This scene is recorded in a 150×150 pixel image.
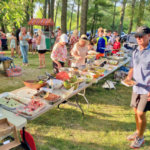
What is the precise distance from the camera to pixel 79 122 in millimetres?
3500

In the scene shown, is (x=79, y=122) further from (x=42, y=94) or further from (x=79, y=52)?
(x=79, y=52)

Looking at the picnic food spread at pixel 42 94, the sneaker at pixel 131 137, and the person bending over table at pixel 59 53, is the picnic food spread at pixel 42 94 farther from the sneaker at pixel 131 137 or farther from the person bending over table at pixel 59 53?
the sneaker at pixel 131 137

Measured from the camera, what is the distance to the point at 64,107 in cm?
409

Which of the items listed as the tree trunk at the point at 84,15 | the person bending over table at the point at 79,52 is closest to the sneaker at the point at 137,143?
the person bending over table at the point at 79,52

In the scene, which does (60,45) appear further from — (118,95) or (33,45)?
(33,45)

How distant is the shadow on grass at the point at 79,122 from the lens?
3.34 m

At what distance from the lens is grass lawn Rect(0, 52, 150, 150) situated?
286 centimetres

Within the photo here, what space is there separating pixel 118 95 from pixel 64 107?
200 centimetres

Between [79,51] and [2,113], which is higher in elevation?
[79,51]

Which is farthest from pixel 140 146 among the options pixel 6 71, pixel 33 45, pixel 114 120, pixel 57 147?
pixel 33 45

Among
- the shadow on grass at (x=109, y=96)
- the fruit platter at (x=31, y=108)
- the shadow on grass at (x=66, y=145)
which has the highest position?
the fruit platter at (x=31, y=108)

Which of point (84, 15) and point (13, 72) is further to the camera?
point (84, 15)

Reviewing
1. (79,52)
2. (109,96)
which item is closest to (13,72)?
(79,52)

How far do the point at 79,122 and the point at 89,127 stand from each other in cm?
26
